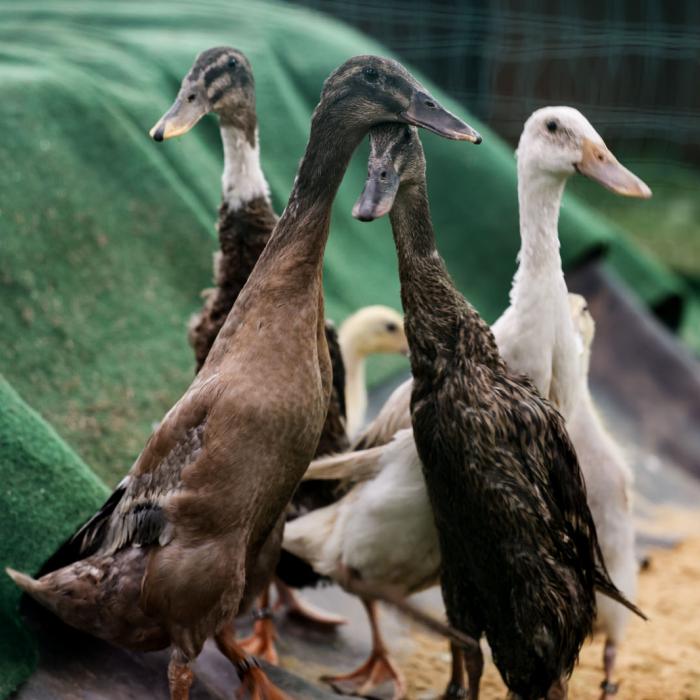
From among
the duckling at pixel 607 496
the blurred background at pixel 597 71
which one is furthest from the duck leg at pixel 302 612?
the blurred background at pixel 597 71

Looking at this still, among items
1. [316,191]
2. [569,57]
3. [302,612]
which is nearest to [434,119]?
[316,191]

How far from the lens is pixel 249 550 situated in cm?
260

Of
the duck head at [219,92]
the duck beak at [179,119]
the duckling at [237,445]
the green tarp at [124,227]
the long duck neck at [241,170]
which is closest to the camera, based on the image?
the duckling at [237,445]

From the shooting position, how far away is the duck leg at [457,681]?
10.4 feet

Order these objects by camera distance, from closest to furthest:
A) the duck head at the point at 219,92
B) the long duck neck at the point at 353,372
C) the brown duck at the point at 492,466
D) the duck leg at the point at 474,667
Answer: the brown duck at the point at 492,466, the duck leg at the point at 474,667, the duck head at the point at 219,92, the long duck neck at the point at 353,372

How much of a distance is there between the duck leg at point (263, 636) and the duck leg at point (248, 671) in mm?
609

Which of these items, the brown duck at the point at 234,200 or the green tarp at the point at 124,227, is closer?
the brown duck at the point at 234,200

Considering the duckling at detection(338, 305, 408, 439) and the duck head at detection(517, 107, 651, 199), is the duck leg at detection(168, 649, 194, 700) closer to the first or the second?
the duck head at detection(517, 107, 651, 199)

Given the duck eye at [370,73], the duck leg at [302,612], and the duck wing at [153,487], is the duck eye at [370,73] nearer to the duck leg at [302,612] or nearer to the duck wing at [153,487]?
the duck wing at [153,487]

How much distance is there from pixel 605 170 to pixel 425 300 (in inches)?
23.2

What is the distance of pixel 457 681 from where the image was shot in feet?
10.5

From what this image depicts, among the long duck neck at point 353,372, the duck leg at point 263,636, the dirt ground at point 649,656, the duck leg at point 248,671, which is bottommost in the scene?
the dirt ground at point 649,656

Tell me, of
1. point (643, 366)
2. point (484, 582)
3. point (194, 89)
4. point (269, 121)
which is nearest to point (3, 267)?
point (194, 89)

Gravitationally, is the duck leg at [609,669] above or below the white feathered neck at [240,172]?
below
